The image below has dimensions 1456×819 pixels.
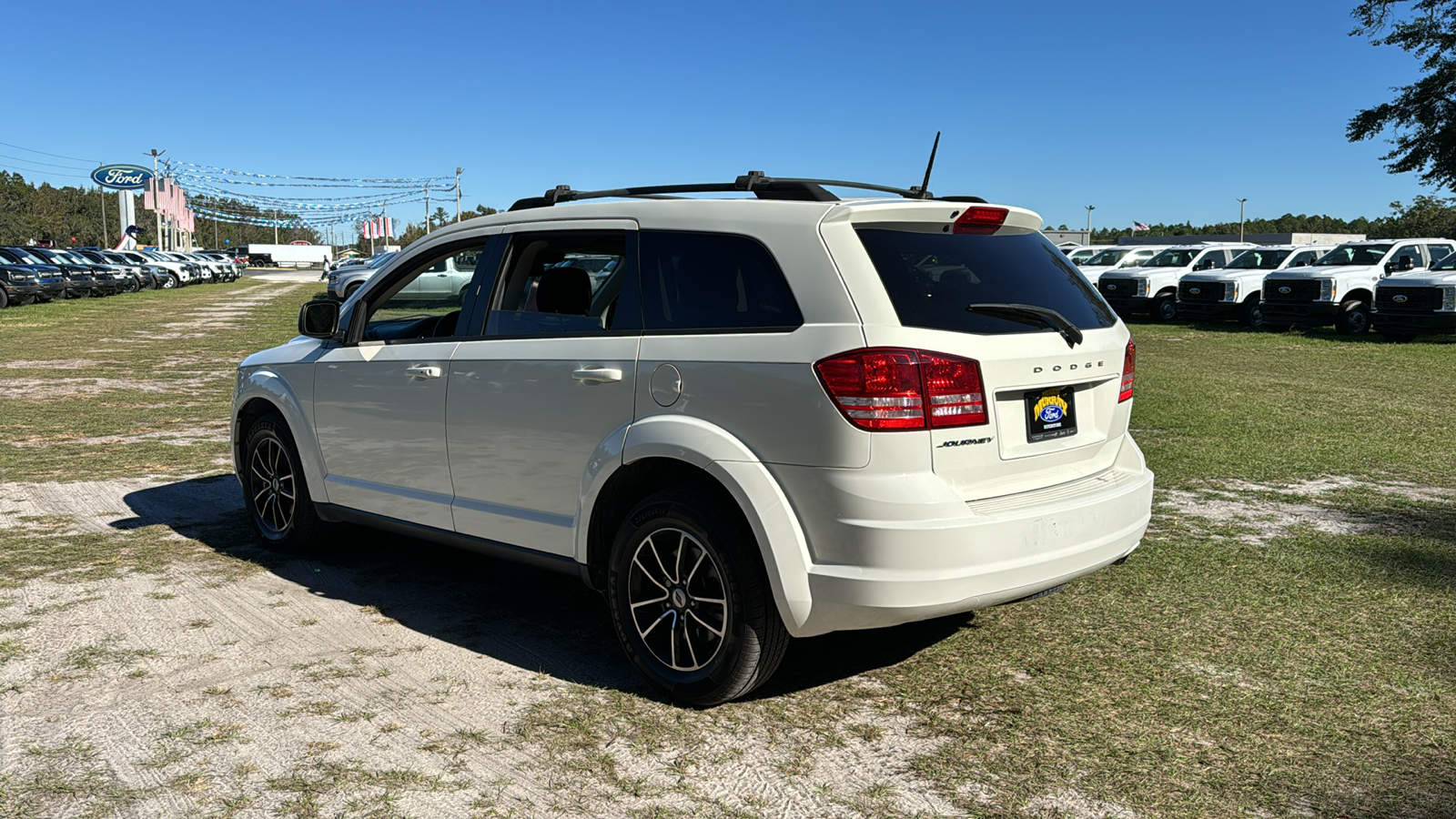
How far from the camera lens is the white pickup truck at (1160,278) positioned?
2995cm

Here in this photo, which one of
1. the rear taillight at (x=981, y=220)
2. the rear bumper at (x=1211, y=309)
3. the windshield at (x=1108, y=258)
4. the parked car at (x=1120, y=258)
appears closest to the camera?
the rear taillight at (x=981, y=220)

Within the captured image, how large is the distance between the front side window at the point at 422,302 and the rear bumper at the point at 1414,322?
21798mm

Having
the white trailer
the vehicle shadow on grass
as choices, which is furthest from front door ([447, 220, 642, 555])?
the white trailer

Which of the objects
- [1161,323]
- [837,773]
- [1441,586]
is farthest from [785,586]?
[1161,323]

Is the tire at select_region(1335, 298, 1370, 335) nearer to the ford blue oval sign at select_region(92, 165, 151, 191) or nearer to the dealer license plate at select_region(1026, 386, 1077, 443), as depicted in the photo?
the dealer license plate at select_region(1026, 386, 1077, 443)

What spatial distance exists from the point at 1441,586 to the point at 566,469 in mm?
4145

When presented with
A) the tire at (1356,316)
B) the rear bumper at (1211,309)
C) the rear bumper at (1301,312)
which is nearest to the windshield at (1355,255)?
the tire at (1356,316)

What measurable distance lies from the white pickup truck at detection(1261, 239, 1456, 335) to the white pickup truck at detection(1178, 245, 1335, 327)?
0.56 meters

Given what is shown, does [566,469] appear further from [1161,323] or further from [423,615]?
[1161,323]

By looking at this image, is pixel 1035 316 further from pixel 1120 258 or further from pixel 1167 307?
pixel 1120 258

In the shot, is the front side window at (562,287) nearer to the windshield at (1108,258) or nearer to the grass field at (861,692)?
the grass field at (861,692)

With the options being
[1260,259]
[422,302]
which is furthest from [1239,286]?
[422,302]

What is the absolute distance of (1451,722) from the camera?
3838mm

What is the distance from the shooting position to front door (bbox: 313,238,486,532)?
5.02 m
